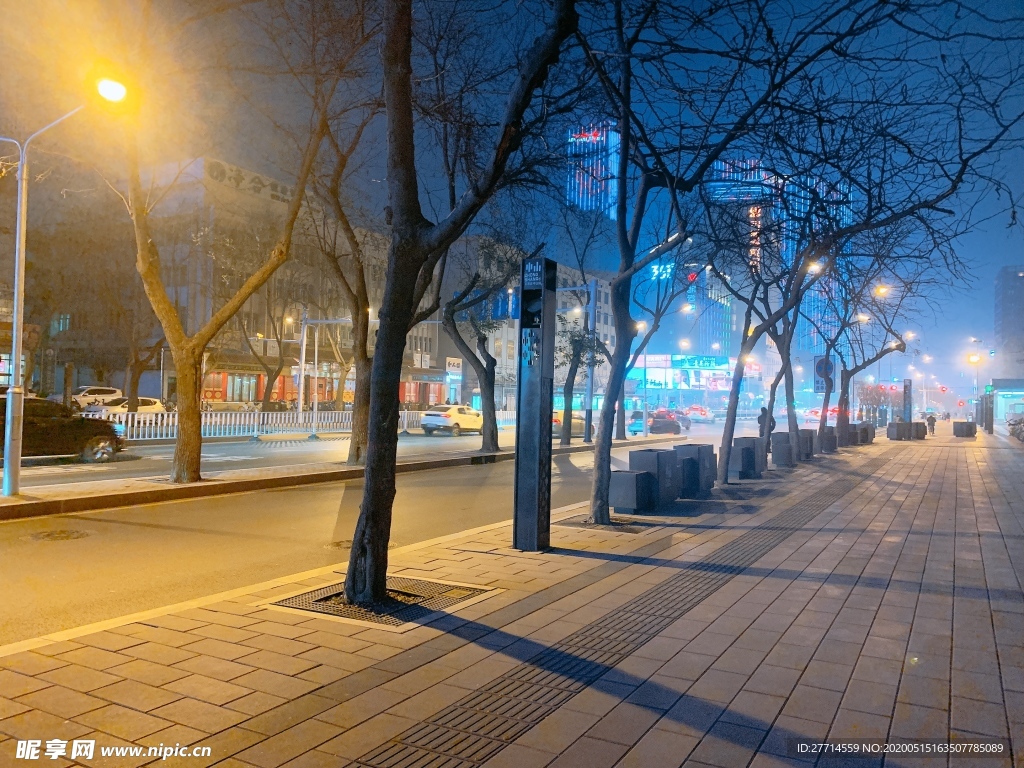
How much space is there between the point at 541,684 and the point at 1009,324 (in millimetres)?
138723

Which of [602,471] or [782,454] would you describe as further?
[782,454]

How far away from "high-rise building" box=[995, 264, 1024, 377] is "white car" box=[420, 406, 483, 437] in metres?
97.5

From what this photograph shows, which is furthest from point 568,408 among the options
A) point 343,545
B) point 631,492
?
point 343,545

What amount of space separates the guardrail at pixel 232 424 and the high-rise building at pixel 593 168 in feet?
31.2

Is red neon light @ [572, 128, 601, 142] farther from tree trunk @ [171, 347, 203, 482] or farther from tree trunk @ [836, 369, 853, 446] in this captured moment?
tree trunk @ [836, 369, 853, 446]

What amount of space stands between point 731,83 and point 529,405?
4.28 meters

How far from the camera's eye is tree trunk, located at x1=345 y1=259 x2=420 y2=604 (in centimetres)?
678

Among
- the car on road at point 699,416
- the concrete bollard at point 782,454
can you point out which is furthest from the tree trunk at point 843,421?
the car on road at point 699,416

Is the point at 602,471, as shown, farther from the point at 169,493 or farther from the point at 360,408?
the point at 360,408

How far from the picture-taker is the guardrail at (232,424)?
27.8m

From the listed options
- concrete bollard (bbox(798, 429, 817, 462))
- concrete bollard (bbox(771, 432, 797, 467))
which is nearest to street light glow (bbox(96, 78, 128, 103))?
concrete bollard (bbox(771, 432, 797, 467))

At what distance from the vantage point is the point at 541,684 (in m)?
4.91

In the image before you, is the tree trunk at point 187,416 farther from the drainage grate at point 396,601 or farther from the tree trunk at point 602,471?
the drainage grate at point 396,601

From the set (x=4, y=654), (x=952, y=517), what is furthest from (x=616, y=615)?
(x=952, y=517)
